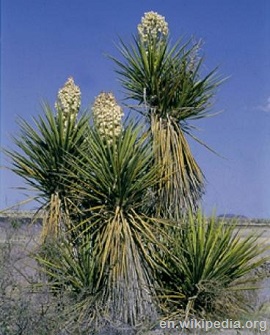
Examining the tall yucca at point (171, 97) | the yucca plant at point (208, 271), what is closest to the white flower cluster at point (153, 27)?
the tall yucca at point (171, 97)

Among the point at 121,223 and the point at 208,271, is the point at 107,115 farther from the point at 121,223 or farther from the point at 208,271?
the point at 208,271

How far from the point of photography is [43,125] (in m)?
8.91

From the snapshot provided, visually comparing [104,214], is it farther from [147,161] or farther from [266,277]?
[266,277]

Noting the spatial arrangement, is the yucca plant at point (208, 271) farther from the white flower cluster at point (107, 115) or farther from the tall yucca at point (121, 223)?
the white flower cluster at point (107, 115)

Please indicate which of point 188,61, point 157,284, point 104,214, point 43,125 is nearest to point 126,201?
point 104,214

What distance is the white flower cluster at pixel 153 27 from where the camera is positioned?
375 inches

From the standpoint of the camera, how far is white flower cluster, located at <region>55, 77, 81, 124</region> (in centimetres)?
915

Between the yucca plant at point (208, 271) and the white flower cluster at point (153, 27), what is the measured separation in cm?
285

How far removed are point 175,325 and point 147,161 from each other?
2.13 m

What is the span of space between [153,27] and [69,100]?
170 centimetres

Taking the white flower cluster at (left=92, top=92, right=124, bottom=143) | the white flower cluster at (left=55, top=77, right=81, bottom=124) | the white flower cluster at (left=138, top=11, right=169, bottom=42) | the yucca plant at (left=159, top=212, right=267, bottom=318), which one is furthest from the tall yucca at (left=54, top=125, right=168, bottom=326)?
the white flower cluster at (left=138, top=11, right=169, bottom=42)

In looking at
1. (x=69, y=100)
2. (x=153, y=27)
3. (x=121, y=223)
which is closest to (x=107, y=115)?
(x=69, y=100)

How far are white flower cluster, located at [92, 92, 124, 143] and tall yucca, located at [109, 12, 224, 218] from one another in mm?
739

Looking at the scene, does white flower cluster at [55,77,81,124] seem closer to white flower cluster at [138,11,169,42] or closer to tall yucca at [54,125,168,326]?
tall yucca at [54,125,168,326]
